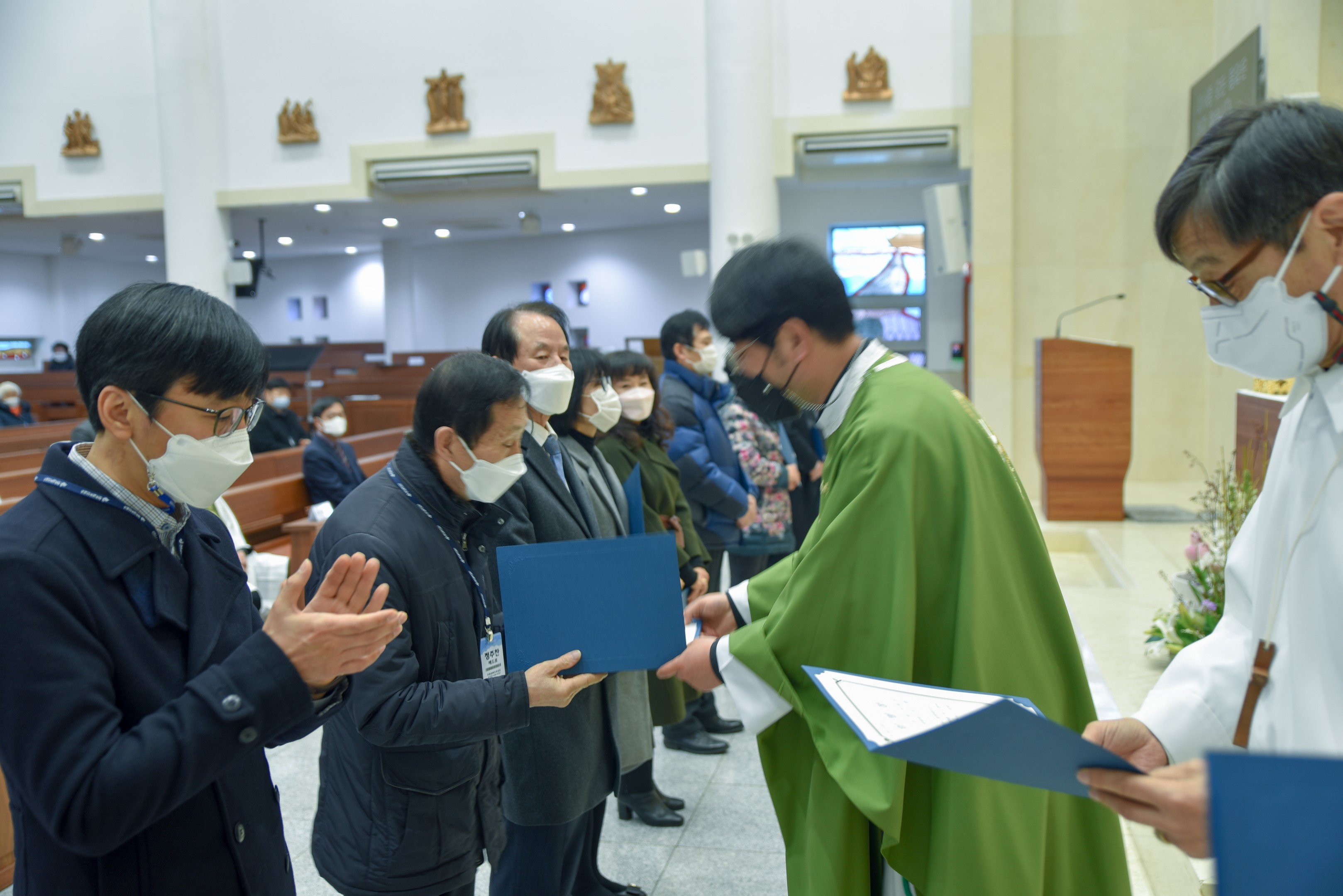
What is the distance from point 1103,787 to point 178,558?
44.0 inches

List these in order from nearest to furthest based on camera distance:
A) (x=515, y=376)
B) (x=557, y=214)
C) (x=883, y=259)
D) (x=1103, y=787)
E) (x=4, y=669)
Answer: (x=1103, y=787), (x=4, y=669), (x=515, y=376), (x=883, y=259), (x=557, y=214)

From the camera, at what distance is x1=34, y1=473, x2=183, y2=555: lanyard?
3.66ft

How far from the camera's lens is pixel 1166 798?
0.82m

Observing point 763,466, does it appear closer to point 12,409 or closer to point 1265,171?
point 1265,171

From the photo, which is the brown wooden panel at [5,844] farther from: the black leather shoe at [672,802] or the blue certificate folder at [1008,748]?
the blue certificate folder at [1008,748]

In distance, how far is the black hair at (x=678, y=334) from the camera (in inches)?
161

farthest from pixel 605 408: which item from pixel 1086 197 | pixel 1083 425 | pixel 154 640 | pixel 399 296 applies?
pixel 399 296

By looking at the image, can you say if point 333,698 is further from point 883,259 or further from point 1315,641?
point 883,259

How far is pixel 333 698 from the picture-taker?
1270 mm

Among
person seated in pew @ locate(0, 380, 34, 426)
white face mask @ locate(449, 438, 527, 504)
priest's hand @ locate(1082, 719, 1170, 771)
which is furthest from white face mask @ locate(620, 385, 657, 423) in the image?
person seated in pew @ locate(0, 380, 34, 426)

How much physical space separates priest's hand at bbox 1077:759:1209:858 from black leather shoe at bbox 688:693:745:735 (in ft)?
9.54

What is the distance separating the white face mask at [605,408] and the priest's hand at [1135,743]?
1.78 meters

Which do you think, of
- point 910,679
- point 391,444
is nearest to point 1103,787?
point 910,679

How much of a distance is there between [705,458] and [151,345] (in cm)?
283
